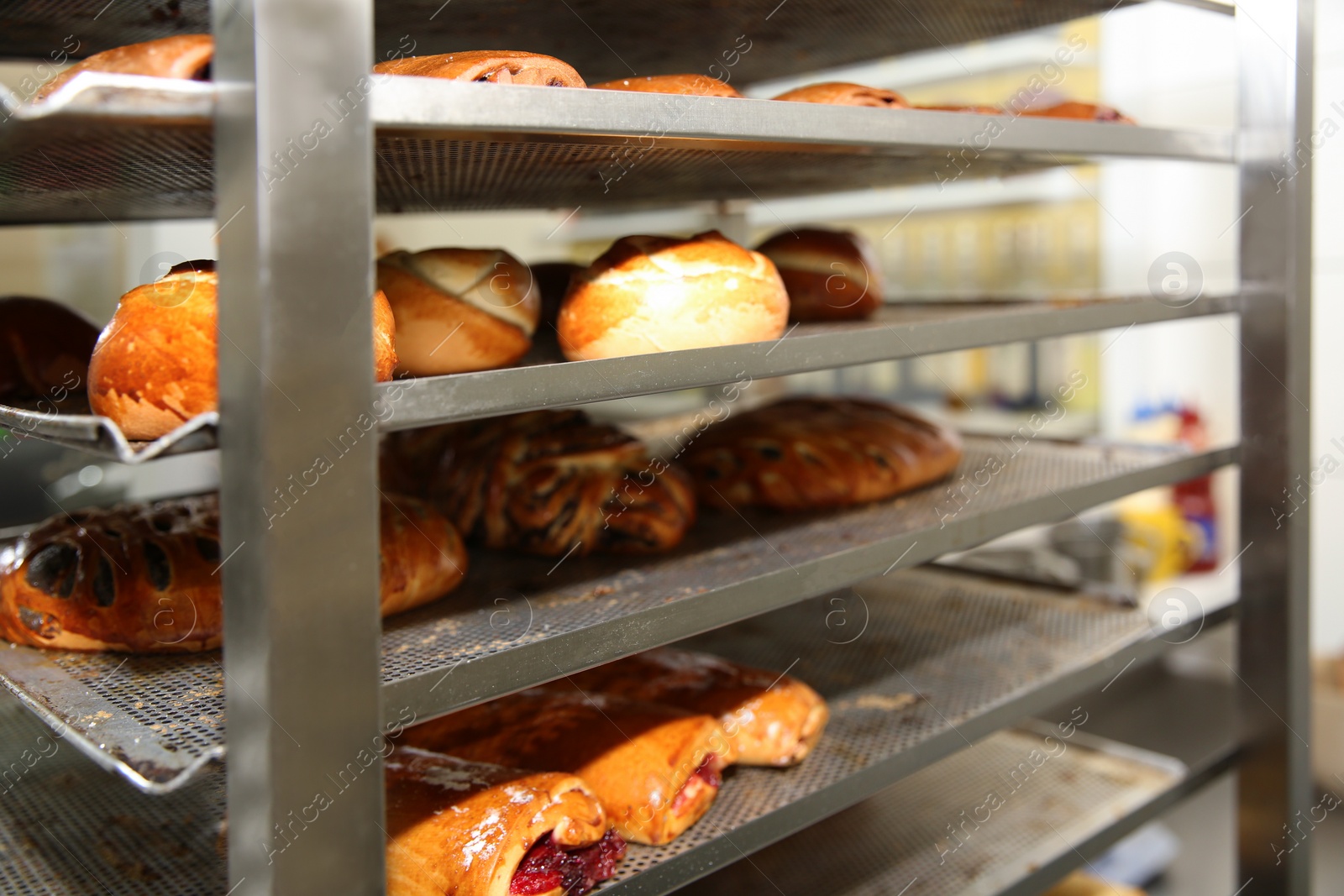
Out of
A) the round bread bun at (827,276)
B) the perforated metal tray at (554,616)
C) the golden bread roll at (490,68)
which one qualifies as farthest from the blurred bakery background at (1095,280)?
the golden bread roll at (490,68)

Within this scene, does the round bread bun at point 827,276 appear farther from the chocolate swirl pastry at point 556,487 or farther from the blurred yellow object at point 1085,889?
the blurred yellow object at point 1085,889

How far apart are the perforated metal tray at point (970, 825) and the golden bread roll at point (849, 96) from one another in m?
1.08

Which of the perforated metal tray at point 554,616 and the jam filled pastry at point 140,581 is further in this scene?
the jam filled pastry at point 140,581

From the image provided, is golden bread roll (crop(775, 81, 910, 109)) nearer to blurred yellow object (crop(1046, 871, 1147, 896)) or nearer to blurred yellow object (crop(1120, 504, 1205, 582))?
→ blurred yellow object (crop(1046, 871, 1147, 896))

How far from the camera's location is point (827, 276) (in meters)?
1.70

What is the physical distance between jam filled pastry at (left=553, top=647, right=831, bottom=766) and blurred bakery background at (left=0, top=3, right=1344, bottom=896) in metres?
0.86

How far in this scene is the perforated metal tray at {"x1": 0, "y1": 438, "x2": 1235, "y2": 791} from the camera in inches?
34.1

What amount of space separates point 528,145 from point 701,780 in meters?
0.73

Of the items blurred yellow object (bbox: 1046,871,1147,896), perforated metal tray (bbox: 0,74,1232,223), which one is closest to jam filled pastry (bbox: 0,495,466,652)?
perforated metal tray (bbox: 0,74,1232,223)

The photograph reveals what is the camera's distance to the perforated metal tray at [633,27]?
122cm

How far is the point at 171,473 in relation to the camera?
220 centimetres

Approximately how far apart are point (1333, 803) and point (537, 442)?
2150 millimetres

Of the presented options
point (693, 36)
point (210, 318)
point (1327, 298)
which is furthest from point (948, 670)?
point (1327, 298)

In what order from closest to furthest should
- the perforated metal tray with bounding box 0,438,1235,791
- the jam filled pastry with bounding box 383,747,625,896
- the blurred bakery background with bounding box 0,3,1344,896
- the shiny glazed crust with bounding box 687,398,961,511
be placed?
the perforated metal tray with bounding box 0,438,1235,791
the jam filled pastry with bounding box 383,747,625,896
the shiny glazed crust with bounding box 687,398,961,511
the blurred bakery background with bounding box 0,3,1344,896
